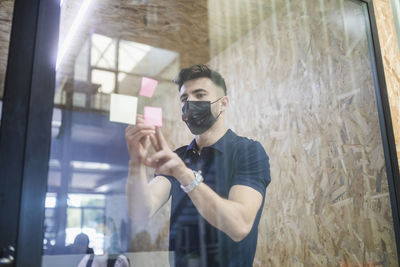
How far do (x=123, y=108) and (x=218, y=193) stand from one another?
476 millimetres

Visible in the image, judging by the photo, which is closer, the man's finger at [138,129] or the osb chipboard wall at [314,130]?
the man's finger at [138,129]

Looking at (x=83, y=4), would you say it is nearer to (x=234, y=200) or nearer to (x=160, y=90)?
(x=160, y=90)

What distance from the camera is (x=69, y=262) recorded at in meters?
1.12

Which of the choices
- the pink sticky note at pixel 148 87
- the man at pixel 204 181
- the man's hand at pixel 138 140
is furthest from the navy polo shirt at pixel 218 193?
the pink sticky note at pixel 148 87

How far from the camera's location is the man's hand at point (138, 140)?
1.27 metres

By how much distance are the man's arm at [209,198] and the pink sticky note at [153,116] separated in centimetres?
3

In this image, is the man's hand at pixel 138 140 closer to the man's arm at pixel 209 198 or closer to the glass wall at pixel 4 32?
the man's arm at pixel 209 198

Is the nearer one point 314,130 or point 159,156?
point 159,156

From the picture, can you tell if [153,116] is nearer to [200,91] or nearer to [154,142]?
[154,142]

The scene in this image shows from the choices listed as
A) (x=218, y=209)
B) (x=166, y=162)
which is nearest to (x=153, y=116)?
(x=166, y=162)

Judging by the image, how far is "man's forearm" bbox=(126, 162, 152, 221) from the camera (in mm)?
1239

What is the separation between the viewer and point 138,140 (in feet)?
4.22

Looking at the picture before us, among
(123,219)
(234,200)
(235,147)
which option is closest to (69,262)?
(123,219)

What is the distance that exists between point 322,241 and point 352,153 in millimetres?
490
